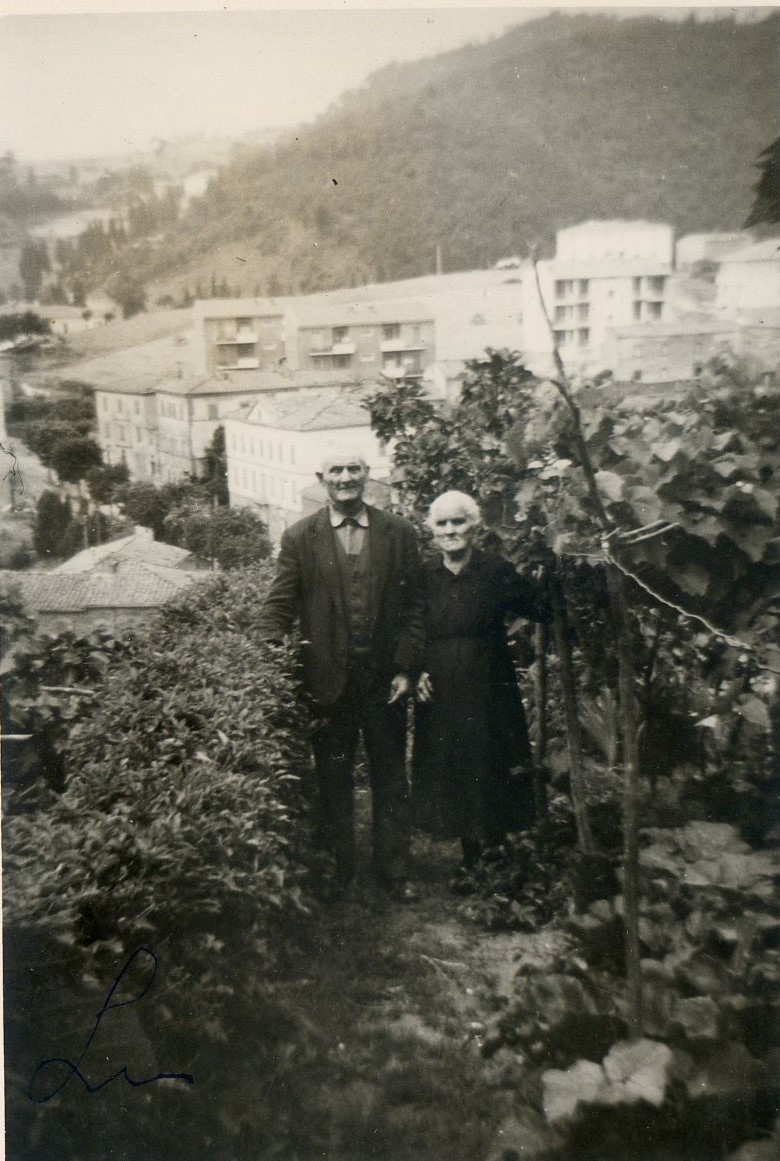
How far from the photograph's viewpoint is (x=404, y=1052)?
2314mm

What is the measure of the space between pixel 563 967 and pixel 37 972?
57.9 inches

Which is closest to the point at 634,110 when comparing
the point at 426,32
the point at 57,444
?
the point at 426,32

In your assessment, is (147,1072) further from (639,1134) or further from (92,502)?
(92,502)

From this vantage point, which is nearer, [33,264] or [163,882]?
[163,882]

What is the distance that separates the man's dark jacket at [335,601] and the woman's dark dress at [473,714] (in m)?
0.07

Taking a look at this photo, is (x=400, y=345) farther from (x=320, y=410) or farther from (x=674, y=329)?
(x=674, y=329)

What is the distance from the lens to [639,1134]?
2322 millimetres

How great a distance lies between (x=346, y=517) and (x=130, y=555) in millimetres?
631

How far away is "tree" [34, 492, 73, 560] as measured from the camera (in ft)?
7.90

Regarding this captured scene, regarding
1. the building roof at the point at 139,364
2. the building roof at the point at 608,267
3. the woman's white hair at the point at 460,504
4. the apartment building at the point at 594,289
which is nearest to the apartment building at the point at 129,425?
the building roof at the point at 139,364

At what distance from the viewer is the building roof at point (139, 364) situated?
2484 millimetres

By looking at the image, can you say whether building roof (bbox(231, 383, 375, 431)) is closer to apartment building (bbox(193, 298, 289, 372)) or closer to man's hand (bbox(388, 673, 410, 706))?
apartment building (bbox(193, 298, 289, 372))
